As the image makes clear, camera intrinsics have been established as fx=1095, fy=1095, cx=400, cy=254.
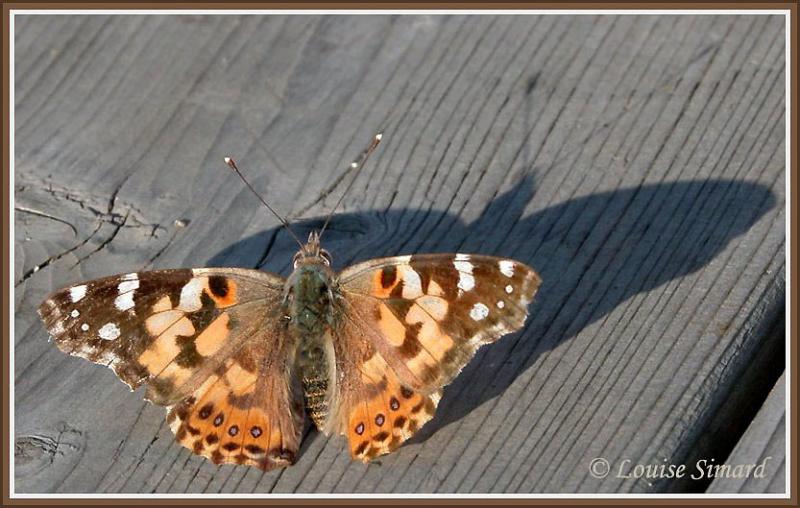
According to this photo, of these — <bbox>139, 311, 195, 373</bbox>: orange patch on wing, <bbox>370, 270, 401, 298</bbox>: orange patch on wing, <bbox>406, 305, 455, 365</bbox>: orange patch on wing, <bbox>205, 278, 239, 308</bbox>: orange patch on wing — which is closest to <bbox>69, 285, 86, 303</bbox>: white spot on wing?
<bbox>139, 311, 195, 373</bbox>: orange patch on wing

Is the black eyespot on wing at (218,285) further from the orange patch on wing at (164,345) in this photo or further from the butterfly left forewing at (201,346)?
the orange patch on wing at (164,345)

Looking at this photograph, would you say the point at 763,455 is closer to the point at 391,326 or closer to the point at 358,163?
the point at 391,326

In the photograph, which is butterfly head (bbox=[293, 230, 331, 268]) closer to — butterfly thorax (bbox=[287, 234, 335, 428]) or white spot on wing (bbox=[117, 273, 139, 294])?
butterfly thorax (bbox=[287, 234, 335, 428])

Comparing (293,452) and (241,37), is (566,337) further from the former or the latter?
(241,37)

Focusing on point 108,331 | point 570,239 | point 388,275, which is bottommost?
point 108,331

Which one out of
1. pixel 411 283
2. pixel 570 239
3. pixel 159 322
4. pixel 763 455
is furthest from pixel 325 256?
pixel 763 455

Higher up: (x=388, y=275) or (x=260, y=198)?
(x=388, y=275)

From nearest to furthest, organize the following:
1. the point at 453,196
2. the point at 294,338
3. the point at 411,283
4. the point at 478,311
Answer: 1. the point at 478,311
2. the point at 411,283
3. the point at 294,338
4. the point at 453,196
